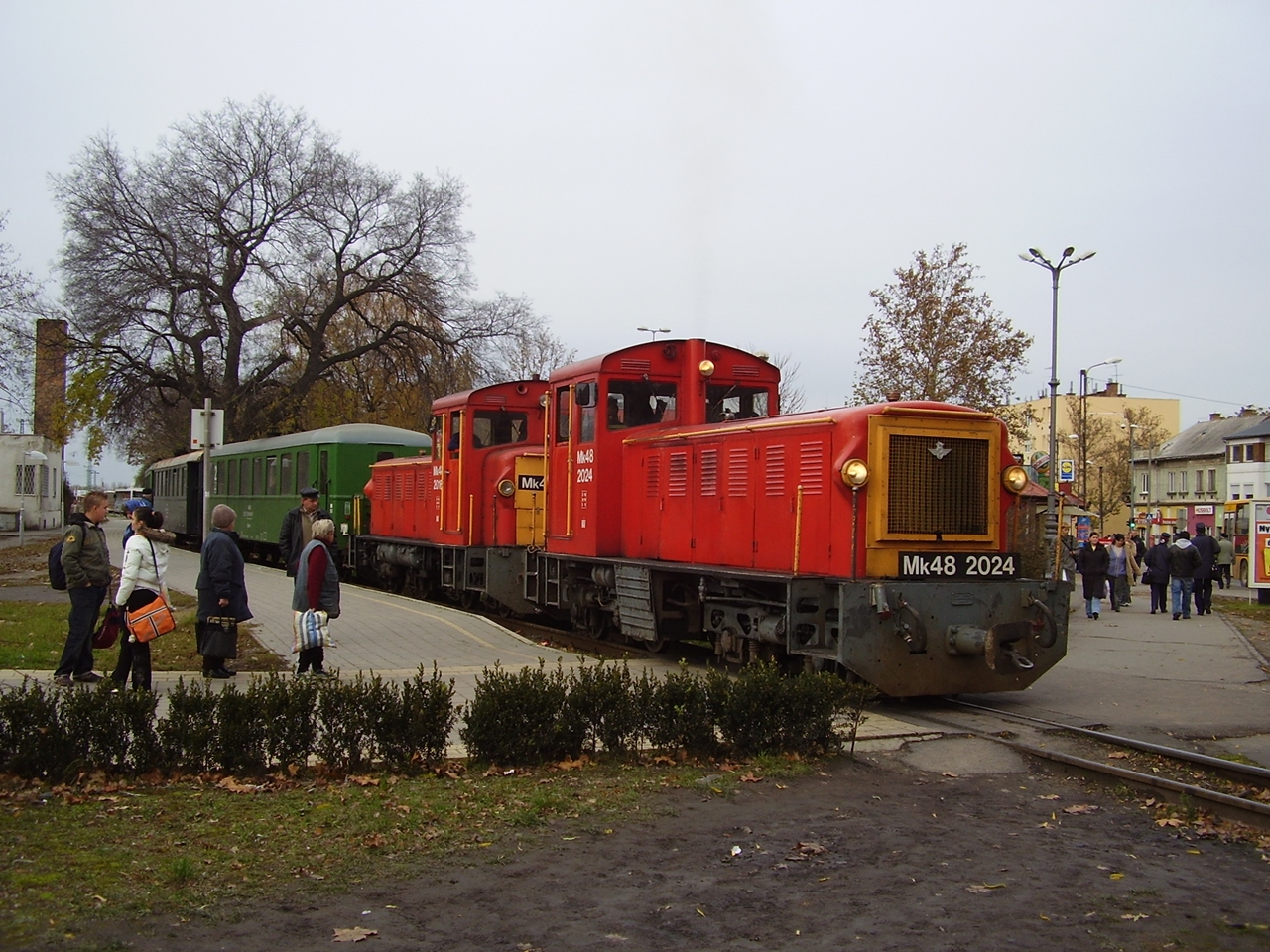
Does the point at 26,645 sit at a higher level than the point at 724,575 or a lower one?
lower

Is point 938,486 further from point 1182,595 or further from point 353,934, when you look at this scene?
point 1182,595

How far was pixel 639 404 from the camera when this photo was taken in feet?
48.0

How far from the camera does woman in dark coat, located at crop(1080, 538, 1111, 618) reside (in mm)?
23078

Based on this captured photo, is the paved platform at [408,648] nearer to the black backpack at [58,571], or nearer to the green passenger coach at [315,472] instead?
the black backpack at [58,571]

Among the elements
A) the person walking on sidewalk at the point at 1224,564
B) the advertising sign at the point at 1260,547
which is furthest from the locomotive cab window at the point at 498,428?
the person walking on sidewalk at the point at 1224,564


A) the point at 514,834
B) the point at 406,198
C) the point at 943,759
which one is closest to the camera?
the point at 514,834

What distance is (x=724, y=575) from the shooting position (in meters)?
12.1

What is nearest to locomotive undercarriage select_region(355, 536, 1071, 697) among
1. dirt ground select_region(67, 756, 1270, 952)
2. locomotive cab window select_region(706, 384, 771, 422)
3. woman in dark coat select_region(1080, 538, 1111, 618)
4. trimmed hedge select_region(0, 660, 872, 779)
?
trimmed hedge select_region(0, 660, 872, 779)

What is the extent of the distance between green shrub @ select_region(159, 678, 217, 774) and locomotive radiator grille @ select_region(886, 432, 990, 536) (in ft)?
20.4

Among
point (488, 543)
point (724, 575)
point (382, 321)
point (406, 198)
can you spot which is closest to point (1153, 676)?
point (724, 575)

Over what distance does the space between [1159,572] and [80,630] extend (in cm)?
2179

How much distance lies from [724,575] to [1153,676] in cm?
594

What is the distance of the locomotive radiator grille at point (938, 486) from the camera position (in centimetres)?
1098

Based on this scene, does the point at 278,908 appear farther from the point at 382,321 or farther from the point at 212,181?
the point at 382,321
